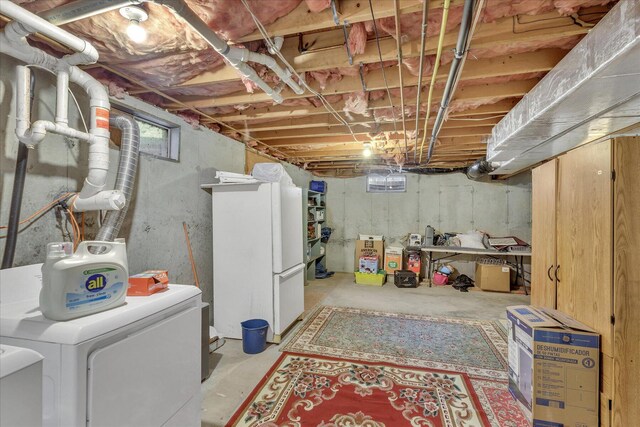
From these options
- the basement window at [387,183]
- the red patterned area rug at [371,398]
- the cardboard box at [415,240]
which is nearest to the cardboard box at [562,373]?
the red patterned area rug at [371,398]

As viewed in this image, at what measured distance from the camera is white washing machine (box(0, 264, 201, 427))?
103 centimetres

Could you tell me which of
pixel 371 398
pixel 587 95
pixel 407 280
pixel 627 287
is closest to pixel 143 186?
pixel 371 398

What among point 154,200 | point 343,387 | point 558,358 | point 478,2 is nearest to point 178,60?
point 154,200

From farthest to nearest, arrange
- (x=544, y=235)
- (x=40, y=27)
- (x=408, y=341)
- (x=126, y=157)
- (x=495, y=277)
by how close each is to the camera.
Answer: (x=495, y=277) < (x=408, y=341) < (x=544, y=235) < (x=126, y=157) < (x=40, y=27)

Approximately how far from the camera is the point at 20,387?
0.78 meters

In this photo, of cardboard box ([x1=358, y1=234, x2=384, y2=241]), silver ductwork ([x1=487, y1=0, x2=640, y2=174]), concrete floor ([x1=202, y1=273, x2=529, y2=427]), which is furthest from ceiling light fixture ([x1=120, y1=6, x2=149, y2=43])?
cardboard box ([x1=358, y1=234, x2=384, y2=241])

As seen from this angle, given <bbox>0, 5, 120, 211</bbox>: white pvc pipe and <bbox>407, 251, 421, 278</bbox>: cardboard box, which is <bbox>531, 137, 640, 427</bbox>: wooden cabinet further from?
<bbox>407, 251, 421, 278</bbox>: cardboard box

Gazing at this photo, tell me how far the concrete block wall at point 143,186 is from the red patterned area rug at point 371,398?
145 cm

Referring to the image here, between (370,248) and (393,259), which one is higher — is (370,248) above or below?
above

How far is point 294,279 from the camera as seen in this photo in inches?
134

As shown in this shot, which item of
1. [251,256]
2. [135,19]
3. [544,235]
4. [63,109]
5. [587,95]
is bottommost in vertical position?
[251,256]

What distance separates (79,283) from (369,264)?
16.6 feet

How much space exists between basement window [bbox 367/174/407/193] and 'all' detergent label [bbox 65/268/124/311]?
5826 millimetres

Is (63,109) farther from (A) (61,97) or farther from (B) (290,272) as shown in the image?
(B) (290,272)
